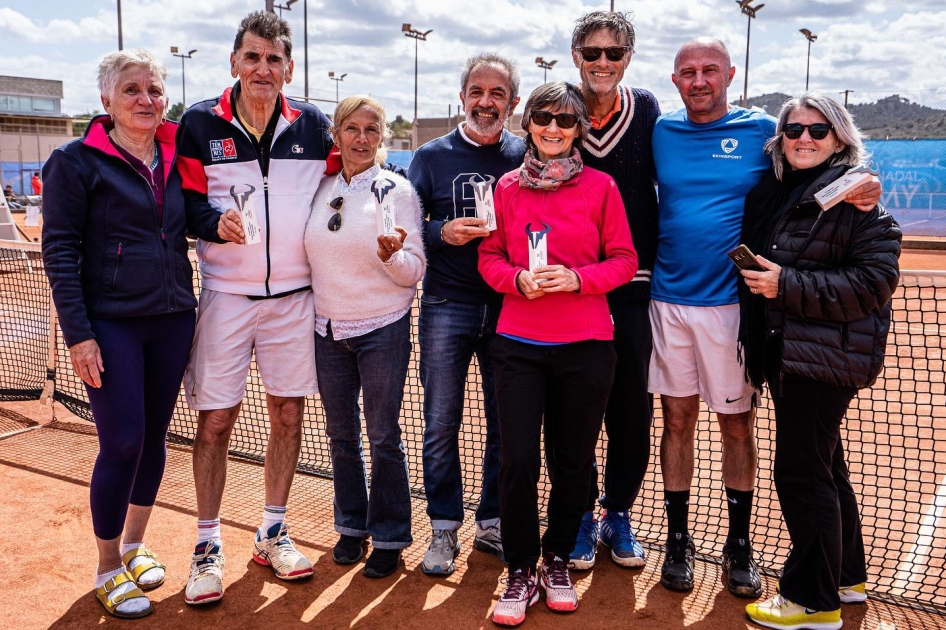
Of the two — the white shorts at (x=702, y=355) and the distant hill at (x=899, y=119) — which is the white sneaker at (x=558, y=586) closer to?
the white shorts at (x=702, y=355)

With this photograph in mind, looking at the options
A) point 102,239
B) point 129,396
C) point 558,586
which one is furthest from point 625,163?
point 129,396

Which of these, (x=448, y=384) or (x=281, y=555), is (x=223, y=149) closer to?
(x=448, y=384)

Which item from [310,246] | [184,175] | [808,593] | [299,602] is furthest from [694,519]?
[184,175]

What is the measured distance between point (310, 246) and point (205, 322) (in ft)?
2.03

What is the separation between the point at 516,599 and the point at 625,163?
2.12 metres

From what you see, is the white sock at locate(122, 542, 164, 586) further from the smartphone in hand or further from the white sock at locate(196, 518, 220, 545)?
the smartphone in hand

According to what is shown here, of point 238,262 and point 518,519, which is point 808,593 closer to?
point 518,519

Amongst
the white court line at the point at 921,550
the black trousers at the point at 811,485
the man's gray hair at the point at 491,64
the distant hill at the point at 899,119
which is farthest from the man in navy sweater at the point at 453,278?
the distant hill at the point at 899,119

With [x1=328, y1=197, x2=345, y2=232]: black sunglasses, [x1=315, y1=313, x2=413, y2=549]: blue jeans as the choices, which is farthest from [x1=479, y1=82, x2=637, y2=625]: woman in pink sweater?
[x1=328, y1=197, x2=345, y2=232]: black sunglasses

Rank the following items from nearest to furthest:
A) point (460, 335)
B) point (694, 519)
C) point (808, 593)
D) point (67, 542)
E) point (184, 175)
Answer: point (808, 593)
point (184, 175)
point (460, 335)
point (67, 542)
point (694, 519)

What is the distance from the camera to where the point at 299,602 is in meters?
3.68

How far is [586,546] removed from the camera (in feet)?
13.2

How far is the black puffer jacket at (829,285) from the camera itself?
121 inches

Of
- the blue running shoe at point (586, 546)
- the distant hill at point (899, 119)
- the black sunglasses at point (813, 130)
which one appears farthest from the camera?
the distant hill at point (899, 119)
